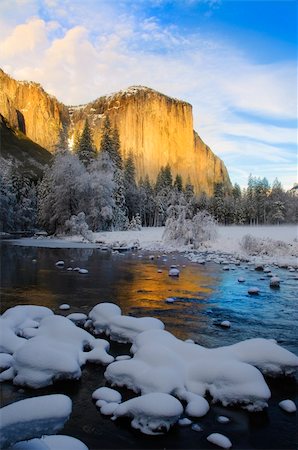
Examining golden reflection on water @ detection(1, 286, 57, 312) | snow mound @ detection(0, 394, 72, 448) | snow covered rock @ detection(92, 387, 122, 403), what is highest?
snow mound @ detection(0, 394, 72, 448)

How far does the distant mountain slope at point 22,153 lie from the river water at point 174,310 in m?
87.0

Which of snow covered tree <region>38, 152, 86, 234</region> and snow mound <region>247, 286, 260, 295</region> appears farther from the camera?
snow covered tree <region>38, 152, 86, 234</region>

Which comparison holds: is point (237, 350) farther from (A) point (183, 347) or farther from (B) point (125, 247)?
(B) point (125, 247)

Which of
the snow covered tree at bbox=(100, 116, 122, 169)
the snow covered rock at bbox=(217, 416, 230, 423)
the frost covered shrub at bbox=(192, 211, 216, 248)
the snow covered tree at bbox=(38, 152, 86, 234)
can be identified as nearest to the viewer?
the snow covered rock at bbox=(217, 416, 230, 423)

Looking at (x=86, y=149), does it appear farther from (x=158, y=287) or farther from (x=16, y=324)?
(x=16, y=324)

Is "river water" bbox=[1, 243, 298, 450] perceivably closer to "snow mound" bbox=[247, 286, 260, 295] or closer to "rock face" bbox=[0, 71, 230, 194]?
"snow mound" bbox=[247, 286, 260, 295]

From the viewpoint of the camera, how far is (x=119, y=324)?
7.26m

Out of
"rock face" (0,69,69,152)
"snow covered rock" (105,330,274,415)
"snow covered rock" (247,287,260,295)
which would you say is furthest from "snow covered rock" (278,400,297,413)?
"rock face" (0,69,69,152)

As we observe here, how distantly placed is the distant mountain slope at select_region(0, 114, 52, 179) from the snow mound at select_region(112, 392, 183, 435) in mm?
97988

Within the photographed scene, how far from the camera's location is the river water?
13.6 feet

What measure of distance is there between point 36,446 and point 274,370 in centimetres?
374

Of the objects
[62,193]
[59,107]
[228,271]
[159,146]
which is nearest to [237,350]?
[228,271]

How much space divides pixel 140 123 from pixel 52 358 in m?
162

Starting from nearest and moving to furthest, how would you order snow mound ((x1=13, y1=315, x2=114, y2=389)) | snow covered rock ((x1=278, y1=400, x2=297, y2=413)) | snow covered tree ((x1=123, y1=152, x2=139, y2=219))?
1. snow covered rock ((x1=278, y1=400, x2=297, y2=413))
2. snow mound ((x1=13, y1=315, x2=114, y2=389))
3. snow covered tree ((x1=123, y1=152, x2=139, y2=219))
